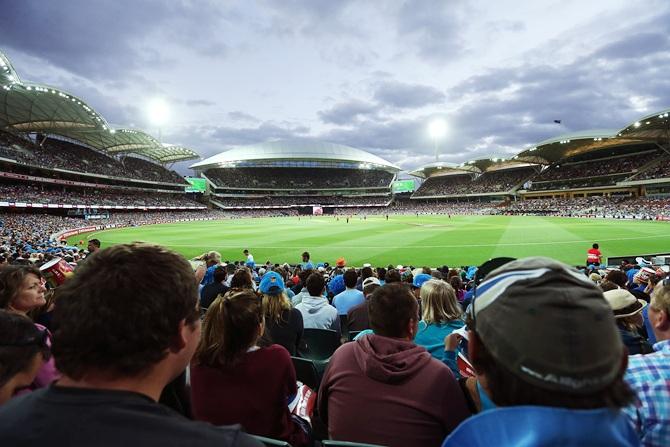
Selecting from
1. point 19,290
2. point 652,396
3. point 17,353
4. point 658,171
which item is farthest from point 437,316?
point 658,171

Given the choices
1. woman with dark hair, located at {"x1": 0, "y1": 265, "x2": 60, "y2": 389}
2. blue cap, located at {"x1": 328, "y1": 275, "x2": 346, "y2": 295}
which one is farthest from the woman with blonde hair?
woman with dark hair, located at {"x1": 0, "y1": 265, "x2": 60, "y2": 389}

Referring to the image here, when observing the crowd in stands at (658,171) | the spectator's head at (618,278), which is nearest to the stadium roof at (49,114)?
the spectator's head at (618,278)

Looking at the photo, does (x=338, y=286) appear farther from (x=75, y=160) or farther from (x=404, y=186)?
(x=404, y=186)

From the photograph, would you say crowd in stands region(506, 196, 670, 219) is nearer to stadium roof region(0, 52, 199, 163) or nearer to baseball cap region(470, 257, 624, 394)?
baseball cap region(470, 257, 624, 394)

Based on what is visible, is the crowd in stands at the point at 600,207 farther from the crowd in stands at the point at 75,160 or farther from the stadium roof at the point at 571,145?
the crowd in stands at the point at 75,160

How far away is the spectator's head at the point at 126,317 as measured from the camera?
4.48 ft

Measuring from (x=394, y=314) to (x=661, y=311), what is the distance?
254 centimetres

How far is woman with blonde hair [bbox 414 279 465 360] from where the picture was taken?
15.7 feet

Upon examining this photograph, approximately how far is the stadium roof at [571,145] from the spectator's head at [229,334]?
85.1 m

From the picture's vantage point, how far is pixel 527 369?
123cm

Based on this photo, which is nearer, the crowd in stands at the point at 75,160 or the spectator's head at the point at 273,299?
the spectator's head at the point at 273,299

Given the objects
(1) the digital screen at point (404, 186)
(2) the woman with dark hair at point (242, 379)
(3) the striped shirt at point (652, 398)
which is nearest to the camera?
(3) the striped shirt at point (652, 398)

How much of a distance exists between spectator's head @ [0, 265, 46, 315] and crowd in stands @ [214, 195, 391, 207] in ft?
398

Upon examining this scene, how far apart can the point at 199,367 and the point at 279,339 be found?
208 cm
